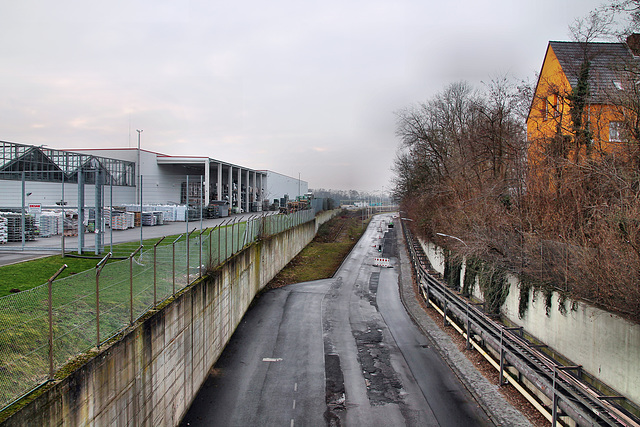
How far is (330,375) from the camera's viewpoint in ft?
41.1

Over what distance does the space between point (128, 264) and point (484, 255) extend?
46.0 feet

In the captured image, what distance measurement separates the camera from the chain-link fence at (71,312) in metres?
4.48

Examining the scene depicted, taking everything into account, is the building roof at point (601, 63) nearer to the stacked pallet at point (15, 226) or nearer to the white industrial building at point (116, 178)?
the white industrial building at point (116, 178)

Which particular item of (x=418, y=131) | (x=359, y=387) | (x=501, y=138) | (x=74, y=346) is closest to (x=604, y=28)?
(x=501, y=138)

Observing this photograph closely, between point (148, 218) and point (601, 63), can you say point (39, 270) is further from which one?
point (601, 63)

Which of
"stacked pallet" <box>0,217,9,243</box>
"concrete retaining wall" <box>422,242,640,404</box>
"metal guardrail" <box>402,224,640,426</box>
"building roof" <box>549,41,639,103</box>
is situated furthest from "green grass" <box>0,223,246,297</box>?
"building roof" <box>549,41,639,103</box>

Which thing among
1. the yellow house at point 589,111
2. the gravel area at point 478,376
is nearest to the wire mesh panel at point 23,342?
the gravel area at point 478,376

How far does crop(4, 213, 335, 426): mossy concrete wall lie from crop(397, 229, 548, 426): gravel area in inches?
293

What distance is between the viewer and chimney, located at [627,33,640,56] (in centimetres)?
1324

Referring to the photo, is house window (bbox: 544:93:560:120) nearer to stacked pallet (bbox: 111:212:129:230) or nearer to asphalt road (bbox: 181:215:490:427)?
asphalt road (bbox: 181:215:490:427)

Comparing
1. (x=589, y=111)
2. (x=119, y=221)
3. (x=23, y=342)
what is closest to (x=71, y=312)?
(x=23, y=342)

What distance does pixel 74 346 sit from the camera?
561 cm

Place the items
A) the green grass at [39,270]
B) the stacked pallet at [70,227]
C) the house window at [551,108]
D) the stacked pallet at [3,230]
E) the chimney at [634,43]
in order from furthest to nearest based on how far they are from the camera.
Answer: the stacked pallet at [70,227] → the house window at [551,108] → the stacked pallet at [3,230] → the chimney at [634,43] → the green grass at [39,270]

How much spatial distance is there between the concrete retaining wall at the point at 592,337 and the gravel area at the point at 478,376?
173 centimetres
